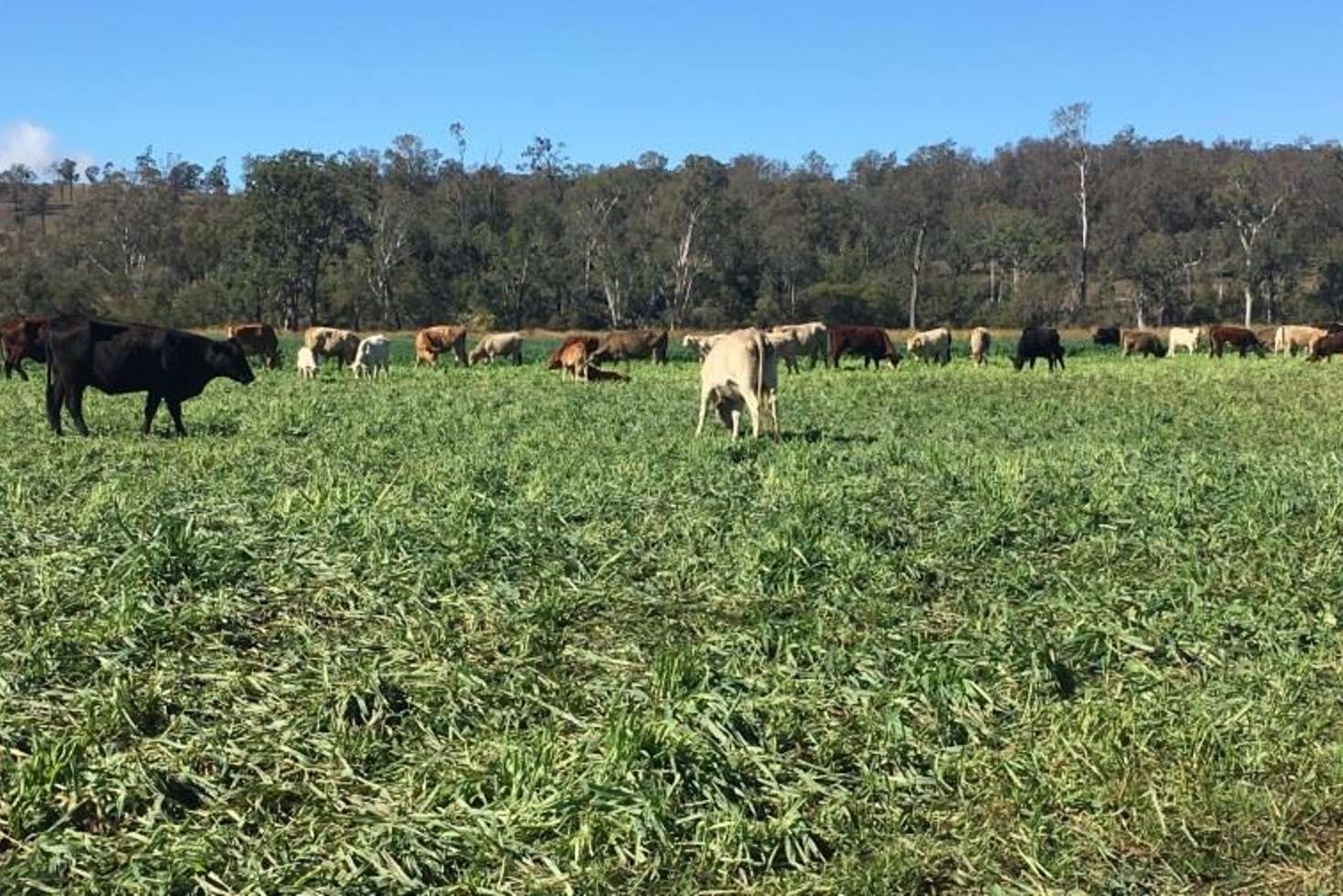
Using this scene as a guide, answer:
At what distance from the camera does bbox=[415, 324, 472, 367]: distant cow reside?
4281 cm

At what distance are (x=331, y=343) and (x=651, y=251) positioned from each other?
58.8 m

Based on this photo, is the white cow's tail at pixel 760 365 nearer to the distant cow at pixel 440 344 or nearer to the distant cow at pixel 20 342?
the distant cow at pixel 20 342

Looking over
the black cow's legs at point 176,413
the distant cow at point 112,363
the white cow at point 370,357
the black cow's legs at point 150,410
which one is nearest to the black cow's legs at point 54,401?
the distant cow at point 112,363

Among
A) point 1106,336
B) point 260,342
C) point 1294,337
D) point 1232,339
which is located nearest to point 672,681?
point 260,342

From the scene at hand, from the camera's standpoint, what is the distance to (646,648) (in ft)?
20.1

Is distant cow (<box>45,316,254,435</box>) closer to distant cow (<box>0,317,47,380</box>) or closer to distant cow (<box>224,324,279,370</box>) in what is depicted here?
distant cow (<box>0,317,47,380</box>)

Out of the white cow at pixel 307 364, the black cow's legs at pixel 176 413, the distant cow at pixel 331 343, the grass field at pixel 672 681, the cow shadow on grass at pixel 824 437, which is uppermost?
the distant cow at pixel 331 343

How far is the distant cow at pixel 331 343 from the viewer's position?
37562 mm

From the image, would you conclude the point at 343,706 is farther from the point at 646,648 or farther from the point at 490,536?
the point at 490,536

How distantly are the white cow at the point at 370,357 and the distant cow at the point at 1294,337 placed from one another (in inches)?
1458

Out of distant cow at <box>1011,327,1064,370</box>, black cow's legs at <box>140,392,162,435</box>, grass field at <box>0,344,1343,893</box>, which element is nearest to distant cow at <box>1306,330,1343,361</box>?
distant cow at <box>1011,327,1064,370</box>

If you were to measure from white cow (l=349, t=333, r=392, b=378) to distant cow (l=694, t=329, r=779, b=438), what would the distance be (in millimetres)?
20760

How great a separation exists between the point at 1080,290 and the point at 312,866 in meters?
96.9

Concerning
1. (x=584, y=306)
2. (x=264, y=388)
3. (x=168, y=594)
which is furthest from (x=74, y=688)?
(x=584, y=306)
